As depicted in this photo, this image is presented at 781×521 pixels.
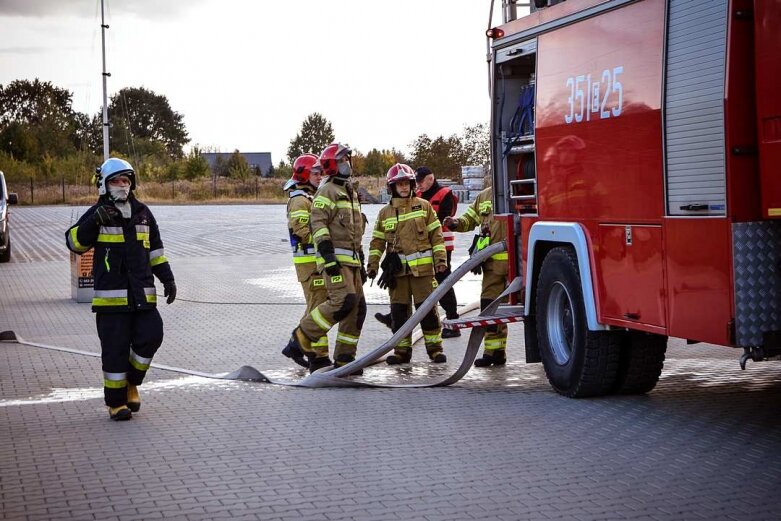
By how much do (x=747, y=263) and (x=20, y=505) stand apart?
4.02 m

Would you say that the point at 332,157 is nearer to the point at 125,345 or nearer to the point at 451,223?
the point at 451,223

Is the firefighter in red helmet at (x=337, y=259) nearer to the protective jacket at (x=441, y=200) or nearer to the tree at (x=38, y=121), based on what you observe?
the protective jacket at (x=441, y=200)

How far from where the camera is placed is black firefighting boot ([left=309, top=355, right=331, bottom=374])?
10.1 m

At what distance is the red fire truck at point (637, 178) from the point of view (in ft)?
21.1

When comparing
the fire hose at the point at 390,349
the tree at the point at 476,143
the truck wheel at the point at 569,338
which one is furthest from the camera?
the tree at the point at 476,143

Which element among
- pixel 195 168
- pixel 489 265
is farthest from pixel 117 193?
pixel 195 168

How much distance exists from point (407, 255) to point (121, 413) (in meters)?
3.44

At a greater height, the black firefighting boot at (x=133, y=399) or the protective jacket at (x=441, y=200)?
the protective jacket at (x=441, y=200)

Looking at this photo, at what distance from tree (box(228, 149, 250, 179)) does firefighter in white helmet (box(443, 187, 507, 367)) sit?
7038cm

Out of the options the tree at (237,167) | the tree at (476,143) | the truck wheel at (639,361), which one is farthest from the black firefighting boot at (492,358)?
the tree at (237,167)

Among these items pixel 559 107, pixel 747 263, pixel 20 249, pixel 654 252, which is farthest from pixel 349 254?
pixel 20 249

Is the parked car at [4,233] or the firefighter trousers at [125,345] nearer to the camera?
the firefighter trousers at [125,345]

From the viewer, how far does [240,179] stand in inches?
3145

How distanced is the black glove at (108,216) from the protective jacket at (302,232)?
2446 millimetres
